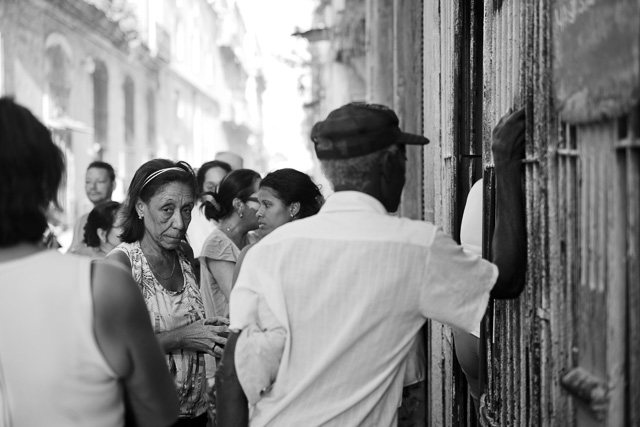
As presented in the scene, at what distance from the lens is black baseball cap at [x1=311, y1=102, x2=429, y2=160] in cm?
259

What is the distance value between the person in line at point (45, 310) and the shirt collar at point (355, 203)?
665mm

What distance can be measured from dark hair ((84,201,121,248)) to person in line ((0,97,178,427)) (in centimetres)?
430

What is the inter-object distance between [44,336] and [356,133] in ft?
3.41

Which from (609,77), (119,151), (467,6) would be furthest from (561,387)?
(119,151)

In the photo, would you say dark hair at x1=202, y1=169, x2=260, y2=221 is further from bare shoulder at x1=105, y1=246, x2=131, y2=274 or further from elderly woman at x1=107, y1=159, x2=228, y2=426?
bare shoulder at x1=105, y1=246, x2=131, y2=274

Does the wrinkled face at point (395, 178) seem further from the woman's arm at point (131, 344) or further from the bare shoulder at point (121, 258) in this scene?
the bare shoulder at point (121, 258)

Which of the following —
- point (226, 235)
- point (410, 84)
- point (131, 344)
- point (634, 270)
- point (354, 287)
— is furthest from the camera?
point (410, 84)

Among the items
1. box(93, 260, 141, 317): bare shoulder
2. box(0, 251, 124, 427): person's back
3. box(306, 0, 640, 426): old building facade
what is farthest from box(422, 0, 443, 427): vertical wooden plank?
box(0, 251, 124, 427): person's back

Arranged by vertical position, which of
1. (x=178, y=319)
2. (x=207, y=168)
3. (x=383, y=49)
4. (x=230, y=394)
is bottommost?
(x=230, y=394)

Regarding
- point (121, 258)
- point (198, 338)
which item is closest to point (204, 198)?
point (121, 258)

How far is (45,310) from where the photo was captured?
7.09 feet

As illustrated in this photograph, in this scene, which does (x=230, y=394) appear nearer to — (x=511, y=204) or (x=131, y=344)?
(x=131, y=344)

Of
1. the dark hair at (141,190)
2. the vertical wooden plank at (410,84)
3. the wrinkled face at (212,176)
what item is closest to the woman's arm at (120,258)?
the dark hair at (141,190)

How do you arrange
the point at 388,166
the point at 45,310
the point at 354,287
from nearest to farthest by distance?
the point at 45,310 → the point at 354,287 → the point at 388,166
